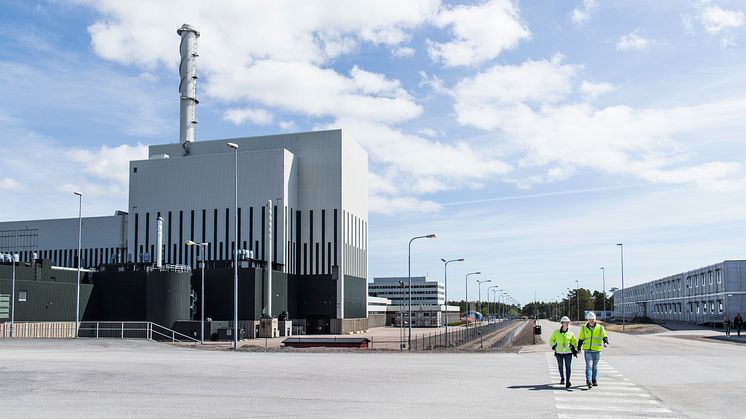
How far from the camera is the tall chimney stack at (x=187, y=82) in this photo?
9475 cm

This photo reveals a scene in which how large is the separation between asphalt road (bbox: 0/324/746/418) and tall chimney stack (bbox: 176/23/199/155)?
70.8m

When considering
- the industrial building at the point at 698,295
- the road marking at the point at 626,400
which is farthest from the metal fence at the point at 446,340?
the road marking at the point at 626,400

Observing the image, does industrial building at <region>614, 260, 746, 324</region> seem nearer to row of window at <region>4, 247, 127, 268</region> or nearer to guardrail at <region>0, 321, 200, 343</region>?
guardrail at <region>0, 321, 200, 343</region>

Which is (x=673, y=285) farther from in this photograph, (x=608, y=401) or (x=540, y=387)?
(x=608, y=401)

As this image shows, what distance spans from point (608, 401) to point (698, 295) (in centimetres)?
9767

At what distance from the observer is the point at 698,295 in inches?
4075

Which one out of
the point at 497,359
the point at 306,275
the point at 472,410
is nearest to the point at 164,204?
the point at 306,275

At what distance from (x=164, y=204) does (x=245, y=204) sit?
11.6 m

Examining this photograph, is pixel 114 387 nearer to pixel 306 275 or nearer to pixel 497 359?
pixel 497 359

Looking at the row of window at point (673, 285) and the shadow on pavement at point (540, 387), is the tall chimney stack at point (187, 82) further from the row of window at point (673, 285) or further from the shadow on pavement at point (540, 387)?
the shadow on pavement at point (540, 387)

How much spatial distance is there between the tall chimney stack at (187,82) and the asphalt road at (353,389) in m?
70.8

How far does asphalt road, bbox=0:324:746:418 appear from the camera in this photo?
14383 mm

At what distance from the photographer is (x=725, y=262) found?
294 ft

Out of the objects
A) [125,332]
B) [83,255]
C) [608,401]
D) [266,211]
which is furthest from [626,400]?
[83,255]
